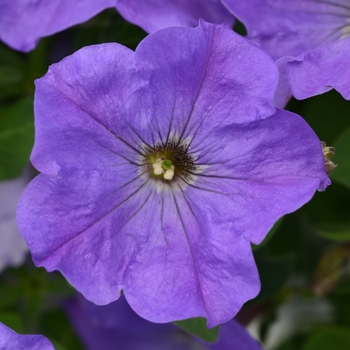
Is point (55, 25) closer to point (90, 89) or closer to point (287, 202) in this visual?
point (90, 89)

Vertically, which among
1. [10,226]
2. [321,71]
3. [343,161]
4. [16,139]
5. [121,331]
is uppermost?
[321,71]

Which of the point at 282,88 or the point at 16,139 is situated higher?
the point at 282,88

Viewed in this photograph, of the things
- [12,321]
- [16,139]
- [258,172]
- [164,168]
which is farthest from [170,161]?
[12,321]

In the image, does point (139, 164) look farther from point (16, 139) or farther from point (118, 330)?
point (118, 330)

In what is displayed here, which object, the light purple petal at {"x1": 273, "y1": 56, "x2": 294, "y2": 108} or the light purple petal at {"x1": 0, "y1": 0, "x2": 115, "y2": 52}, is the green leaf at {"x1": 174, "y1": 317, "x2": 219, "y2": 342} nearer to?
the light purple petal at {"x1": 273, "y1": 56, "x2": 294, "y2": 108}

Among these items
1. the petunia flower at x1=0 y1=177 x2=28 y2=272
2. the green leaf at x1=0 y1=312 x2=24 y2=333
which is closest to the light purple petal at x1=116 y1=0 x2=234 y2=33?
the petunia flower at x1=0 y1=177 x2=28 y2=272

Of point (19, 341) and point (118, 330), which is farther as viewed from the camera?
point (118, 330)
